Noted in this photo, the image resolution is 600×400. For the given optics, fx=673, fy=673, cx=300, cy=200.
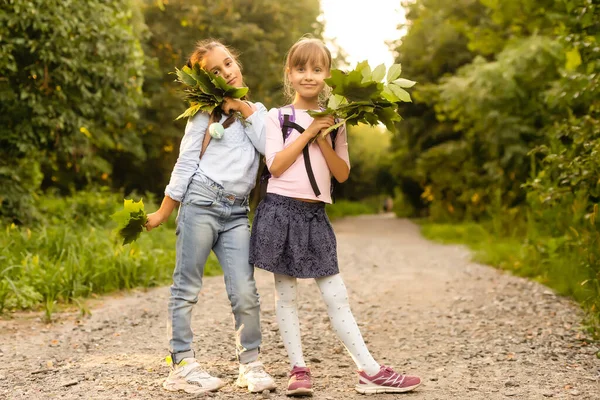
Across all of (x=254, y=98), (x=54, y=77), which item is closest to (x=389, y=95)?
(x=54, y=77)

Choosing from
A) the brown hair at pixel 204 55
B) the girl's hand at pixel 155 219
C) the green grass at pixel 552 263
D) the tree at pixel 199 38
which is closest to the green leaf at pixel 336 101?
the brown hair at pixel 204 55

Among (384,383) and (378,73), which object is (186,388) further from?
(378,73)

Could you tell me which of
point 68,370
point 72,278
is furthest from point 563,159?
point 72,278

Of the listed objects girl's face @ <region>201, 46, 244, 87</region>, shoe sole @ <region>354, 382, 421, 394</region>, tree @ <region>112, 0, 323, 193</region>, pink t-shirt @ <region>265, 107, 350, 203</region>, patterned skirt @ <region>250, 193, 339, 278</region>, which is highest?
tree @ <region>112, 0, 323, 193</region>

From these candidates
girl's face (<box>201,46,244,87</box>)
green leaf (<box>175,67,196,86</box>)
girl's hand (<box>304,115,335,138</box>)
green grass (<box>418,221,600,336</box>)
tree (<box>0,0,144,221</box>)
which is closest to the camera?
girl's hand (<box>304,115,335,138</box>)

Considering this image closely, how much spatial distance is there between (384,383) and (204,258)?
1096 mm

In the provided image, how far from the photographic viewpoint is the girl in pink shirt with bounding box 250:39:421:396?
10.9 feet

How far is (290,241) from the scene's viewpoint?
3318 mm

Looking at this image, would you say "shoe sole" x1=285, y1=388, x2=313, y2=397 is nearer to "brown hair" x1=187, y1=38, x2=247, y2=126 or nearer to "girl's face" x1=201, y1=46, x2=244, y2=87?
"brown hair" x1=187, y1=38, x2=247, y2=126

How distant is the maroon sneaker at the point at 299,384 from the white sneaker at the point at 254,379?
0.13m

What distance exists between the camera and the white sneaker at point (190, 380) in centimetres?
334

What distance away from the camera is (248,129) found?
3.44 meters

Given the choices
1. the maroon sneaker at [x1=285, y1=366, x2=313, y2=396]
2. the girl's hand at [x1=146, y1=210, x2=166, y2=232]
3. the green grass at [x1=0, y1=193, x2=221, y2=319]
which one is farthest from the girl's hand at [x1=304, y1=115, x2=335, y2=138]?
the green grass at [x1=0, y1=193, x2=221, y2=319]

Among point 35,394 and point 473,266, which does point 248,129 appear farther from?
point 473,266
